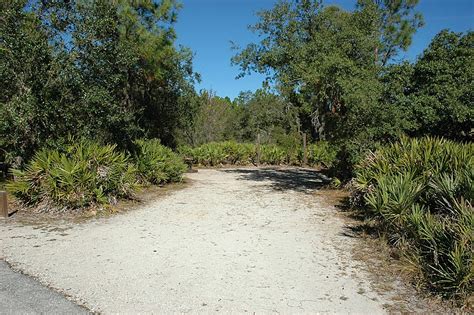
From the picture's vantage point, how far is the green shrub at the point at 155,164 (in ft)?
41.4

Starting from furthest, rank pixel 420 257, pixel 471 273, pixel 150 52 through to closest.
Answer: pixel 150 52 < pixel 420 257 < pixel 471 273

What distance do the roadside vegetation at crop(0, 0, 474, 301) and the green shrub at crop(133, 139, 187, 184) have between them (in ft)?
0.16

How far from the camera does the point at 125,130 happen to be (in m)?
10.8

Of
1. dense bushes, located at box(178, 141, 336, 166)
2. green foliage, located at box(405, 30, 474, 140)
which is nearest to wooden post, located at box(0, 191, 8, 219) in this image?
green foliage, located at box(405, 30, 474, 140)

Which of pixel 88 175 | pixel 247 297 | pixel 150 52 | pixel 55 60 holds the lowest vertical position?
pixel 247 297

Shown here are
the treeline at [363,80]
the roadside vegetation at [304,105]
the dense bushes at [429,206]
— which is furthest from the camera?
the treeline at [363,80]

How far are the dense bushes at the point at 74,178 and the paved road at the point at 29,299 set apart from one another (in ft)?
12.6

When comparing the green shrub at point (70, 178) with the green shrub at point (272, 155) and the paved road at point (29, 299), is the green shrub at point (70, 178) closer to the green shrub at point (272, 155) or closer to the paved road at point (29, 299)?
the paved road at point (29, 299)

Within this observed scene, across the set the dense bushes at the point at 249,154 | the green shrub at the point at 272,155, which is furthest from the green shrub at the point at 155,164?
the green shrub at the point at 272,155

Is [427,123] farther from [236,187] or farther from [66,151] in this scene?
[66,151]

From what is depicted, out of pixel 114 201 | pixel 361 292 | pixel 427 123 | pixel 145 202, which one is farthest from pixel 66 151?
pixel 427 123

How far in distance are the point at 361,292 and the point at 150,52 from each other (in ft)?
41.6

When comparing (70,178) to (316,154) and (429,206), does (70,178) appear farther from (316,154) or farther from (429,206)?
(316,154)

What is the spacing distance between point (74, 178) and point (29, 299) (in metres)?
4.77
